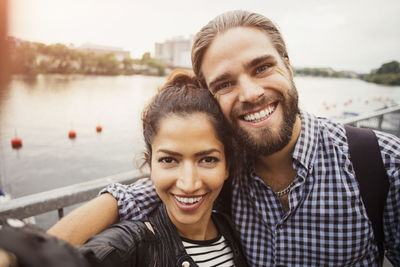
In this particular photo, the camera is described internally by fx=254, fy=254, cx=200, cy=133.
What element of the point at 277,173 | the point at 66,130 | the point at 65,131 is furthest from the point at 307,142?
the point at 66,130

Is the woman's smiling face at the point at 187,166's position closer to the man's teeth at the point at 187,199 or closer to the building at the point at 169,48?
the man's teeth at the point at 187,199

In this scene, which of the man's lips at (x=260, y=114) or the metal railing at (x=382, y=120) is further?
the metal railing at (x=382, y=120)

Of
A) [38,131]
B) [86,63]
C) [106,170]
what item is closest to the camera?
[106,170]

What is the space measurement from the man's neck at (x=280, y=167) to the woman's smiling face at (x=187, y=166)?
0.44 m

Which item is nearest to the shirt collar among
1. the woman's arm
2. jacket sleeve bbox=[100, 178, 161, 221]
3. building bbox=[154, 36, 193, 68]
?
jacket sleeve bbox=[100, 178, 161, 221]

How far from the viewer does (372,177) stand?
146 centimetres

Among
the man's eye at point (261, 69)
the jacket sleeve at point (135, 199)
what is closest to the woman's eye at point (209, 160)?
the jacket sleeve at point (135, 199)

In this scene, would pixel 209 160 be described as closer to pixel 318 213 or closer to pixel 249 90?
pixel 249 90

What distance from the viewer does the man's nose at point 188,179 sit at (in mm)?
1380

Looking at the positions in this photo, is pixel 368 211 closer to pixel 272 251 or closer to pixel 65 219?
pixel 272 251

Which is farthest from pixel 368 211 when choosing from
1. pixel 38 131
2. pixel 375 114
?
pixel 38 131

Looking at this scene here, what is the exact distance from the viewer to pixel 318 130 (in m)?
1.72

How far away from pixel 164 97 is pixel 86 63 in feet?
212

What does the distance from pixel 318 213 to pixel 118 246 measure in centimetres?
113
